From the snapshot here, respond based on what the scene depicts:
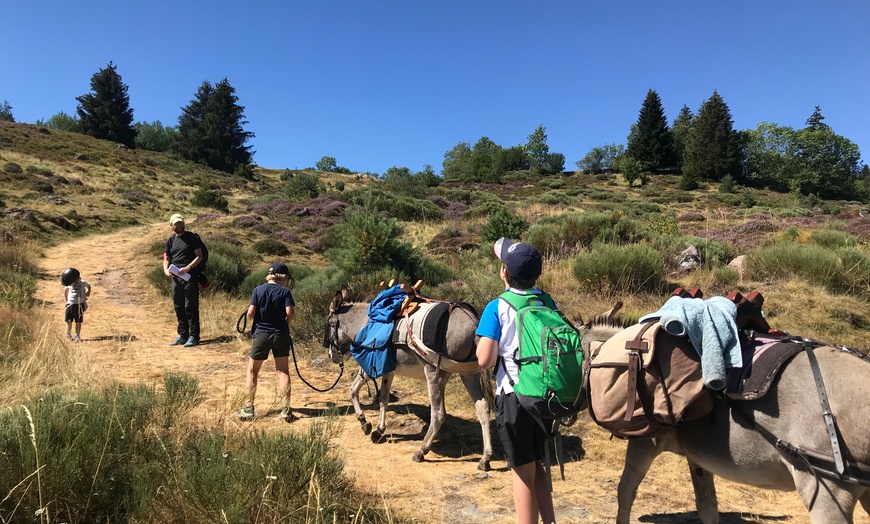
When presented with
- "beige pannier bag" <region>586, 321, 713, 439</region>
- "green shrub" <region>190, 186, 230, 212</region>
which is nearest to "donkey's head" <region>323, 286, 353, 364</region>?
"beige pannier bag" <region>586, 321, 713, 439</region>

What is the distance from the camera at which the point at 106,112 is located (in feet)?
178

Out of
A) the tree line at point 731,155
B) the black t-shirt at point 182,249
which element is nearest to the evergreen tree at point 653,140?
the tree line at point 731,155

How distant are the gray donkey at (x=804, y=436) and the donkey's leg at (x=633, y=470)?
28 centimetres

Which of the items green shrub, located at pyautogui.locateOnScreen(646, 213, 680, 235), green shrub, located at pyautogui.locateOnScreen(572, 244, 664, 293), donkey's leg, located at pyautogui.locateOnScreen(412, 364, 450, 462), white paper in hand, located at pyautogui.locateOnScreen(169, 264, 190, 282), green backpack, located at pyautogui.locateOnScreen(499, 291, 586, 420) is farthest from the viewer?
green shrub, located at pyautogui.locateOnScreen(646, 213, 680, 235)

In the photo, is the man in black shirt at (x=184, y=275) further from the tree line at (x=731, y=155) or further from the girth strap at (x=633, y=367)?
the tree line at (x=731, y=155)

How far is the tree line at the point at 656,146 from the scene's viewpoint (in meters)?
54.3

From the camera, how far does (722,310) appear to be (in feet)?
8.54

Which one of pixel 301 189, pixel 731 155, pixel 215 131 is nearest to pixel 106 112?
pixel 215 131

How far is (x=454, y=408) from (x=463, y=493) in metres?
2.16

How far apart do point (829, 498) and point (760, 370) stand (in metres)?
0.61

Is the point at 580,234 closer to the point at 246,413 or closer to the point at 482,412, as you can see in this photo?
the point at 482,412

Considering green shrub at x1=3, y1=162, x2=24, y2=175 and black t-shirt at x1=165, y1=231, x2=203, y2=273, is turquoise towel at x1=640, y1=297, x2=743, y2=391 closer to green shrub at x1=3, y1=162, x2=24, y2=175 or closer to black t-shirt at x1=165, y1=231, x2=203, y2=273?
black t-shirt at x1=165, y1=231, x2=203, y2=273

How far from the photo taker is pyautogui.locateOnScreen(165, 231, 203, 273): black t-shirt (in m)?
8.18

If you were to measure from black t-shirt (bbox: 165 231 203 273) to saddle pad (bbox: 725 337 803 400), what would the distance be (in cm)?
813
